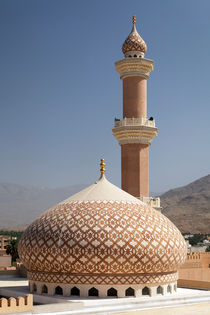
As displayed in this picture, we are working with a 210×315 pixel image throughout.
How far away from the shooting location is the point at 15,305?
11648 millimetres

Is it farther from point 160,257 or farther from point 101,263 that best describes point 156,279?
point 101,263

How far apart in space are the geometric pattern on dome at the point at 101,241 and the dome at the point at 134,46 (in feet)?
31.0

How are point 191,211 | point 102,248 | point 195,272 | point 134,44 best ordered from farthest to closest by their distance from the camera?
1. point 191,211
2. point 134,44
3. point 195,272
4. point 102,248

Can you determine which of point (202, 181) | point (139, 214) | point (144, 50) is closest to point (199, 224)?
point (202, 181)

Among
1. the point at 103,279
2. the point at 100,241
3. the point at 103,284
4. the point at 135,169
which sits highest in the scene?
the point at 135,169

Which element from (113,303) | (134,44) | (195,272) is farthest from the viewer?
(134,44)

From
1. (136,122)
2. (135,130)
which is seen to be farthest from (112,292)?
(136,122)

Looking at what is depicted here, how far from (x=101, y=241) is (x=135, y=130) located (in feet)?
28.6

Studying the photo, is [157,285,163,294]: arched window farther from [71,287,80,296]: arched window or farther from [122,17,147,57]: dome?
[122,17,147,57]: dome

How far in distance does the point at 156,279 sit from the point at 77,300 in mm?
2188

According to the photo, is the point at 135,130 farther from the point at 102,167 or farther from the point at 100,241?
the point at 100,241

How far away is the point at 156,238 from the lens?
13.7m

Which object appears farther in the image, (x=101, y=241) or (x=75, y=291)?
(x=75, y=291)

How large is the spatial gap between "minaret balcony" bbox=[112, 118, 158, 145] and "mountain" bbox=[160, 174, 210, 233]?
67.9m
